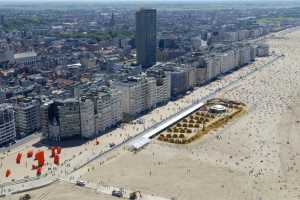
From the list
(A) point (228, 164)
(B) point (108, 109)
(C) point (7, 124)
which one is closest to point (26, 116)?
(C) point (7, 124)

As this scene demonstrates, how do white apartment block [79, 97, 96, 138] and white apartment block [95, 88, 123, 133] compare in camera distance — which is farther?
white apartment block [95, 88, 123, 133]

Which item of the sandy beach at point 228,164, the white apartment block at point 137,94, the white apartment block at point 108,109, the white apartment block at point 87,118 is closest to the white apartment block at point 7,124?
the white apartment block at point 87,118

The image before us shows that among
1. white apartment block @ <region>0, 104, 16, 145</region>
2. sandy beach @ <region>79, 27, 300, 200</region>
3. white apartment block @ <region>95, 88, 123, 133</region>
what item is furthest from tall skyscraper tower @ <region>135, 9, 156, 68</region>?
white apartment block @ <region>0, 104, 16, 145</region>

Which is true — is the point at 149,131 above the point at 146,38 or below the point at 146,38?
below

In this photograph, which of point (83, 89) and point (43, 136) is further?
point (83, 89)

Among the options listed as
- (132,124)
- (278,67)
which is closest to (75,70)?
(132,124)

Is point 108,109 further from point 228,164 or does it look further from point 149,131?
point 228,164

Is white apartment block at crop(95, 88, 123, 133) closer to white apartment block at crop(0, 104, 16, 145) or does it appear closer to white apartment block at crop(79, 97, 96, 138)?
white apartment block at crop(79, 97, 96, 138)

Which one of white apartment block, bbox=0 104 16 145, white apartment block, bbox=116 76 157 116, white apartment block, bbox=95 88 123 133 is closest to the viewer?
white apartment block, bbox=0 104 16 145

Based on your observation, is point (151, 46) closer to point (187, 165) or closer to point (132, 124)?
point (132, 124)
